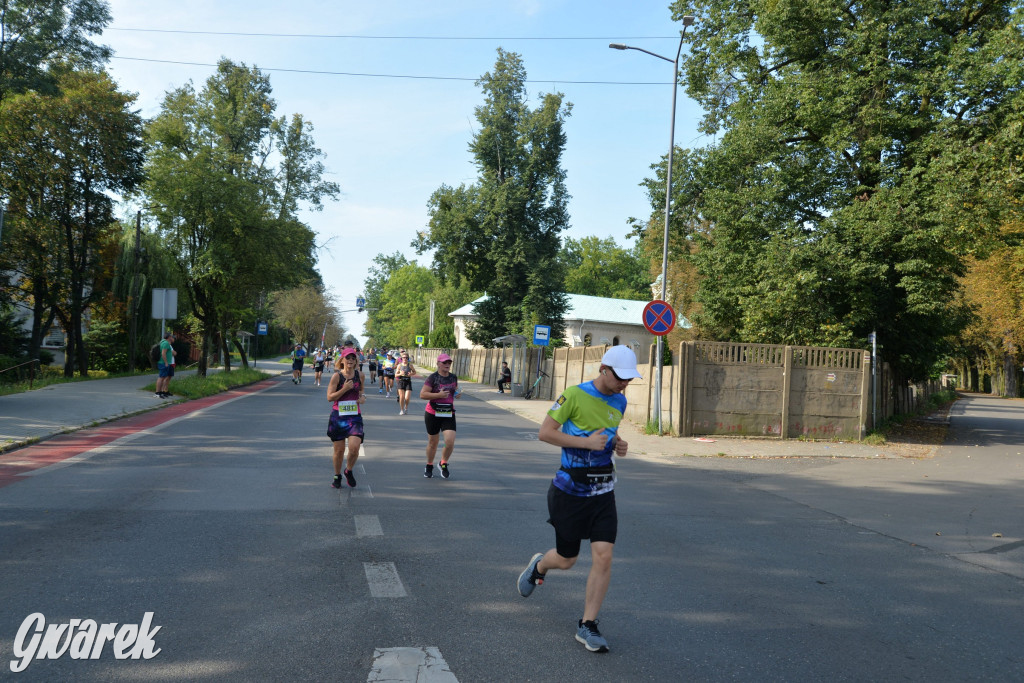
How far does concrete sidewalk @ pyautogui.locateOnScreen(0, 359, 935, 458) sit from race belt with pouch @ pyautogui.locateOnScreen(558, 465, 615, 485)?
1034 cm

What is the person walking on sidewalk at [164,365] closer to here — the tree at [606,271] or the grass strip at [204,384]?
the grass strip at [204,384]

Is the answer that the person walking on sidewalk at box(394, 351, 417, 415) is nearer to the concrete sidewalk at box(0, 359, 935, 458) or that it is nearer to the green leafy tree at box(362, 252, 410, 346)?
the concrete sidewalk at box(0, 359, 935, 458)

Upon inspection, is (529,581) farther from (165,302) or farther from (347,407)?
(165,302)

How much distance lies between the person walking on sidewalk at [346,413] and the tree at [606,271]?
91618 mm

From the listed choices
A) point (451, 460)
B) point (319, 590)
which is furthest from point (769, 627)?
point (451, 460)

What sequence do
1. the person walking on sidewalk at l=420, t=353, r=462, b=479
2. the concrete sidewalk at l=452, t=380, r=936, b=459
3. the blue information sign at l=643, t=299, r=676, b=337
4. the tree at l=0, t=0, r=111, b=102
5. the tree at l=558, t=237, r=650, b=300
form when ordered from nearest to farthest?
the person walking on sidewalk at l=420, t=353, r=462, b=479
the concrete sidewalk at l=452, t=380, r=936, b=459
the blue information sign at l=643, t=299, r=676, b=337
the tree at l=0, t=0, r=111, b=102
the tree at l=558, t=237, r=650, b=300

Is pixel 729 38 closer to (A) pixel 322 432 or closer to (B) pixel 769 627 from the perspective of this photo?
(A) pixel 322 432

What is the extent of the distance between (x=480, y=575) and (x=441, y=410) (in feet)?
17.0

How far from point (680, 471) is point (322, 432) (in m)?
6.95

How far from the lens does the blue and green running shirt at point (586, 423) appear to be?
15.7 feet

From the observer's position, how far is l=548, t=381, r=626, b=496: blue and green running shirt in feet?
15.7

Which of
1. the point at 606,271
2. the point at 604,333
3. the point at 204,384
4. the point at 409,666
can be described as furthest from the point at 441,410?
the point at 606,271

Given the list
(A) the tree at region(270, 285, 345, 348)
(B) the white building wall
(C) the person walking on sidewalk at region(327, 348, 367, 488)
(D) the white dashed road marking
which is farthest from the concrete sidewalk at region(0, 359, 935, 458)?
(A) the tree at region(270, 285, 345, 348)

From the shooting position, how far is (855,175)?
21266 millimetres
